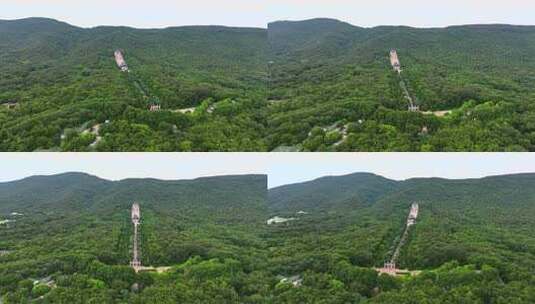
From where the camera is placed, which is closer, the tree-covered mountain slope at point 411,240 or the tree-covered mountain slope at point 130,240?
the tree-covered mountain slope at point 411,240

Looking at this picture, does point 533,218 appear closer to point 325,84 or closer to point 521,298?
point 521,298

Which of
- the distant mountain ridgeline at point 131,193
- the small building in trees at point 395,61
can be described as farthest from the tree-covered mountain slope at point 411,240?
the small building in trees at point 395,61

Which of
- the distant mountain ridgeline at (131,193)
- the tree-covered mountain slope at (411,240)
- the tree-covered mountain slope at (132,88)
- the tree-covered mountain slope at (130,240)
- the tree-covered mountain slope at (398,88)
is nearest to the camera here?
the tree-covered mountain slope at (411,240)

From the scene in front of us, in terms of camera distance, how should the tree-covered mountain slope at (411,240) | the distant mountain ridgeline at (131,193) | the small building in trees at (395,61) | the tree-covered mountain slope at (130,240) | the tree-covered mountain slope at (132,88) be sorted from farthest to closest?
the small building in trees at (395,61) → the distant mountain ridgeline at (131,193) → the tree-covered mountain slope at (132,88) → the tree-covered mountain slope at (130,240) → the tree-covered mountain slope at (411,240)

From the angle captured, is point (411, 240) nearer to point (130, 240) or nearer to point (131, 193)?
point (130, 240)

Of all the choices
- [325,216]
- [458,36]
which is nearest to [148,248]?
[325,216]

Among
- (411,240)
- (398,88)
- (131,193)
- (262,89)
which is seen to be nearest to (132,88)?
(262,89)

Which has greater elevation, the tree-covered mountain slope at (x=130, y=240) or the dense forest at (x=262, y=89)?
the dense forest at (x=262, y=89)

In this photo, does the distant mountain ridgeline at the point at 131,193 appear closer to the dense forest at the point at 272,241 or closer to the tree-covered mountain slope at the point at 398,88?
the dense forest at the point at 272,241
